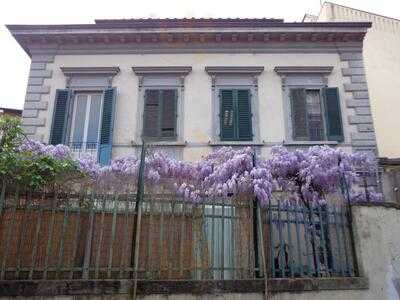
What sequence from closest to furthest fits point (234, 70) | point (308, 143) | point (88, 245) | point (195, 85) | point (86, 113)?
point (88, 245), point (308, 143), point (86, 113), point (195, 85), point (234, 70)

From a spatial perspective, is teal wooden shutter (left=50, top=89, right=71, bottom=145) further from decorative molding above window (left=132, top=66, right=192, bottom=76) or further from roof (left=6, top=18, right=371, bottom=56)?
decorative molding above window (left=132, top=66, right=192, bottom=76)

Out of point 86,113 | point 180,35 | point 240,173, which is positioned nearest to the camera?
point 240,173

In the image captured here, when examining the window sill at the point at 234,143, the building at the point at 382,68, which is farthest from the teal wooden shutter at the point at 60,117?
the building at the point at 382,68

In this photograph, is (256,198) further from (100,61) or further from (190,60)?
(100,61)

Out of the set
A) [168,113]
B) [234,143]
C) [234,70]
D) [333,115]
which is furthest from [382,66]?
[168,113]

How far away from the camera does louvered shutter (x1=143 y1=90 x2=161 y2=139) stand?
12.5 metres

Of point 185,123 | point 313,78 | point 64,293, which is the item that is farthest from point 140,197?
point 313,78

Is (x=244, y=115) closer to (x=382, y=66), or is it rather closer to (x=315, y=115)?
(x=315, y=115)

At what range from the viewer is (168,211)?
648 cm

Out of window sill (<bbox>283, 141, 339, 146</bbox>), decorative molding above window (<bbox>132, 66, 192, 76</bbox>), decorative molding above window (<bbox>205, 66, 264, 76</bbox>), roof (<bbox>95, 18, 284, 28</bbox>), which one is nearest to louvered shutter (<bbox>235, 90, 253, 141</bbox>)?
decorative molding above window (<bbox>205, 66, 264, 76</bbox>)

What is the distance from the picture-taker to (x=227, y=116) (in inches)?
497

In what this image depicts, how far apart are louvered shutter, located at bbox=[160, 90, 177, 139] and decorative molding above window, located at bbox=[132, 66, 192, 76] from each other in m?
0.63

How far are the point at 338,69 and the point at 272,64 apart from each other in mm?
2045

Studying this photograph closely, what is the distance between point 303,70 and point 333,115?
67.7 inches
